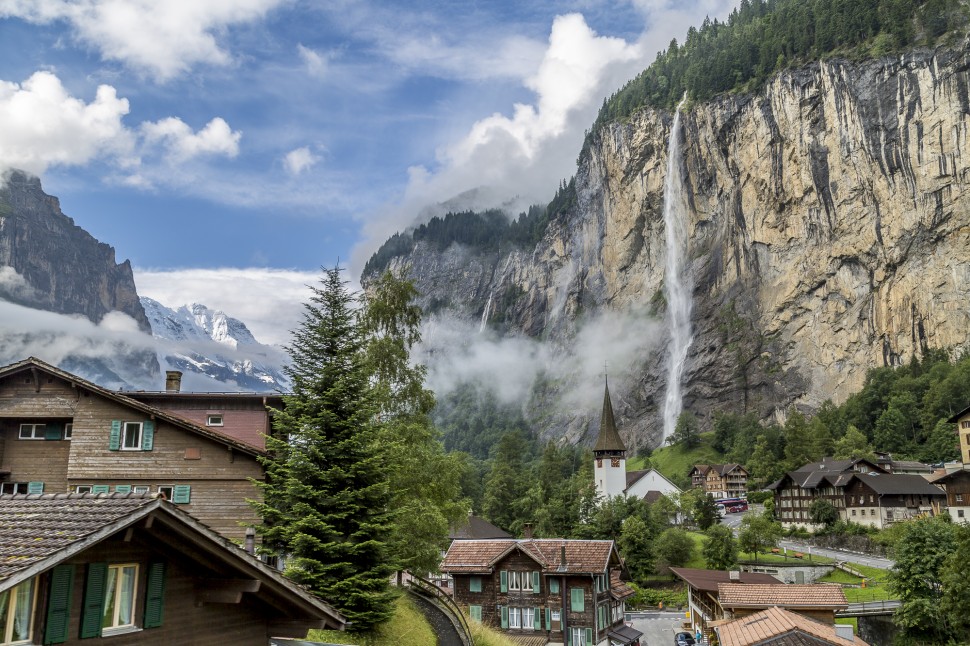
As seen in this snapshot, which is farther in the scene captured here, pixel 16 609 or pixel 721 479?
pixel 721 479

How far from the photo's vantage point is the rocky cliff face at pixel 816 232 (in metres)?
121

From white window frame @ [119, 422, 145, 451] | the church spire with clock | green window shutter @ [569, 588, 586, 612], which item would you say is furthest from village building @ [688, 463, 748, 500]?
white window frame @ [119, 422, 145, 451]

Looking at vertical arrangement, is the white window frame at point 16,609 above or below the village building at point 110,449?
below

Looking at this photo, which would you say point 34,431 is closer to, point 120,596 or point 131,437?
point 131,437

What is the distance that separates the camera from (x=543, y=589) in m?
46.3

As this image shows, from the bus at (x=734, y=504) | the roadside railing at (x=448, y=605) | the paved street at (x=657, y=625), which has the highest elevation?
the bus at (x=734, y=504)

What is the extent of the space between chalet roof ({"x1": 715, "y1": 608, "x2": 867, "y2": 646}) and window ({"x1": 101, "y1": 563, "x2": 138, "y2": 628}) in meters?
20.3

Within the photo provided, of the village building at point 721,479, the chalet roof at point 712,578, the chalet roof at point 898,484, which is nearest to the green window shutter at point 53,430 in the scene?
the chalet roof at point 712,578

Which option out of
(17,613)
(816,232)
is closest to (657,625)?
(17,613)

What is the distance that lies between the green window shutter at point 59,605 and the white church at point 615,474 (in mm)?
91283

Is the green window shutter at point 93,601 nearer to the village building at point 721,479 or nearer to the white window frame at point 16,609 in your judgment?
the white window frame at point 16,609

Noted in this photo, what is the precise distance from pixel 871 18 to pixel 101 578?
161993 millimetres

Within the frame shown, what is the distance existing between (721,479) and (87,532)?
4898 inches

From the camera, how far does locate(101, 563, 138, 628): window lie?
8773 millimetres
